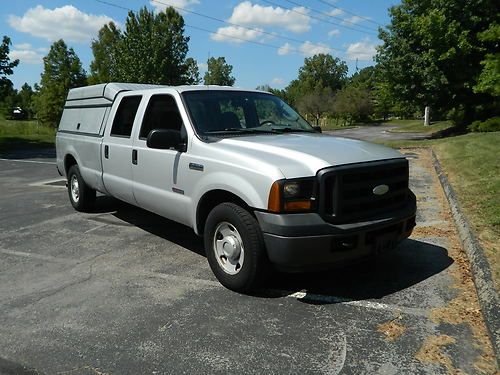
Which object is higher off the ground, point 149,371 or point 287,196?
point 287,196

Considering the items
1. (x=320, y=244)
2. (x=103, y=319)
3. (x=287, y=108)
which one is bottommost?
(x=103, y=319)

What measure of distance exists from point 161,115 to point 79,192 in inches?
112

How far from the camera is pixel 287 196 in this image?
3701mm

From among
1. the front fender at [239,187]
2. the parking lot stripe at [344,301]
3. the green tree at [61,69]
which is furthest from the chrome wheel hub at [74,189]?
the green tree at [61,69]

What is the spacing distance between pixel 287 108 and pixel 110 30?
1835 inches

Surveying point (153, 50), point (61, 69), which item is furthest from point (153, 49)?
point (61, 69)

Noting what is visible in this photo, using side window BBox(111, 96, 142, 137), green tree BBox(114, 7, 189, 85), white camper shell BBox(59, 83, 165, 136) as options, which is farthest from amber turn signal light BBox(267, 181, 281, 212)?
green tree BBox(114, 7, 189, 85)

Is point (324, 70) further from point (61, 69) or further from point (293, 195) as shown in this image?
point (293, 195)

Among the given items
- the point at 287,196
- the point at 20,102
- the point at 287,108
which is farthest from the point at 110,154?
the point at 20,102

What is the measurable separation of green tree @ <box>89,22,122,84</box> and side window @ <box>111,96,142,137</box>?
3924 cm

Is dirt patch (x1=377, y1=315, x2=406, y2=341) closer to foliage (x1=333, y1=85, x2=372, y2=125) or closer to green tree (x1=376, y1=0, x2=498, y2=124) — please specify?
green tree (x1=376, y1=0, x2=498, y2=124)

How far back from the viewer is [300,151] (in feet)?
13.2

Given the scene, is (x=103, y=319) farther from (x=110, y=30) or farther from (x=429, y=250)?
(x=110, y=30)

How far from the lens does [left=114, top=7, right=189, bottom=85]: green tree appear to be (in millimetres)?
34906
